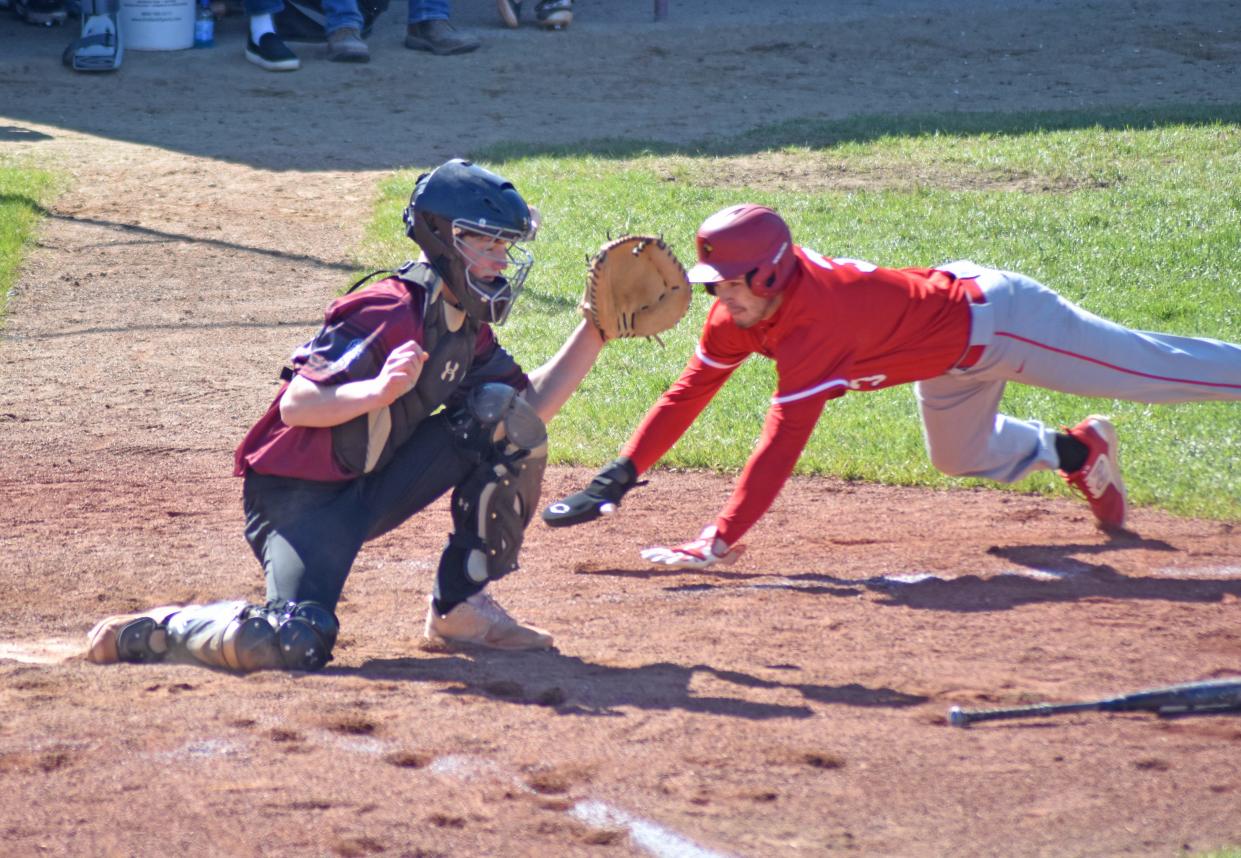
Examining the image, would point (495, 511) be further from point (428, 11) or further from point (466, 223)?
point (428, 11)

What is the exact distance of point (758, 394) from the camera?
734 cm

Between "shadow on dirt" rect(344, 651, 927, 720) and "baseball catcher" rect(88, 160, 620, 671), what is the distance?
16 centimetres

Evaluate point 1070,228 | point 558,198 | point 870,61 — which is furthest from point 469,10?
point 1070,228

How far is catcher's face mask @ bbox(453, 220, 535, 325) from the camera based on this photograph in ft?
13.3

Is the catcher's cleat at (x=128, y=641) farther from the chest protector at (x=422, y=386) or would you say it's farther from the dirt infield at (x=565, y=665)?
the chest protector at (x=422, y=386)

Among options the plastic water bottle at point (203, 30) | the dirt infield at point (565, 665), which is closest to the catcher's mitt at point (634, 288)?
the dirt infield at point (565, 665)

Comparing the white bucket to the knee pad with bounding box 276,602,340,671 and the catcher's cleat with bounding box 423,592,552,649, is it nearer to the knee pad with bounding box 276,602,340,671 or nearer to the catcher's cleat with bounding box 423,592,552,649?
the catcher's cleat with bounding box 423,592,552,649

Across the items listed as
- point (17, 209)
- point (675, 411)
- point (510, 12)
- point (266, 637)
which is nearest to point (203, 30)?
point (510, 12)

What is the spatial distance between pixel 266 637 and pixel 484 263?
1.18 m

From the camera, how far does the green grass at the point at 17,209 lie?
9.16m

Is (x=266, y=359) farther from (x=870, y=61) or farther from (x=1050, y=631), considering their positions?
(x=870, y=61)

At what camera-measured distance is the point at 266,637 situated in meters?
3.86

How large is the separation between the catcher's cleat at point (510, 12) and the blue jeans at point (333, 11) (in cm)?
158

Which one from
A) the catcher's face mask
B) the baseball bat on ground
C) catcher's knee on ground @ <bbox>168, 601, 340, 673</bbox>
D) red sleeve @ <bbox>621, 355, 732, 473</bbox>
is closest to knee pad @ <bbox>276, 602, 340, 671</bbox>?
catcher's knee on ground @ <bbox>168, 601, 340, 673</bbox>
